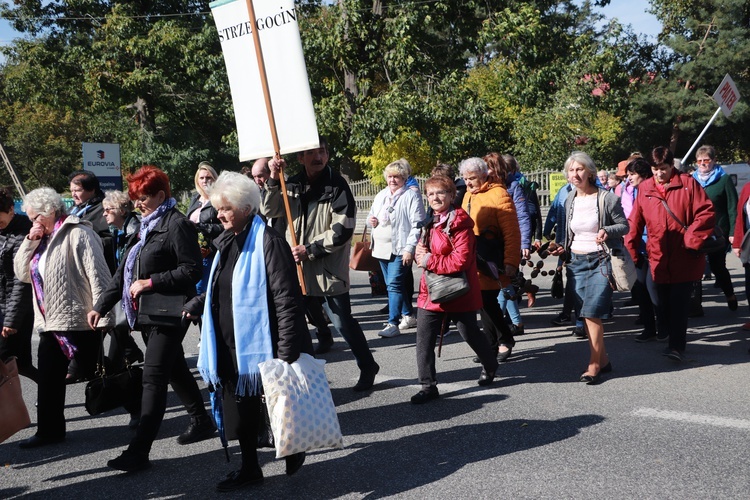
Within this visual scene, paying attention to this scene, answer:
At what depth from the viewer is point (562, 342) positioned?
7.72m

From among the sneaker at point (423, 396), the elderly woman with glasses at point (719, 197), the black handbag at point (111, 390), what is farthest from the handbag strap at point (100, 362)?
the elderly woman with glasses at point (719, 197)

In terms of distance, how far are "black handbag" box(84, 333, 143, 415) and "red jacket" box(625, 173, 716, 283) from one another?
417 cm

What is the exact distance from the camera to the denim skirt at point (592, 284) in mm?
6090

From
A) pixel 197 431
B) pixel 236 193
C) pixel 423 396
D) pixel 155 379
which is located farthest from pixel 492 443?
pixel 236 193

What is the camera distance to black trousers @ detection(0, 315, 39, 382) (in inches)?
225

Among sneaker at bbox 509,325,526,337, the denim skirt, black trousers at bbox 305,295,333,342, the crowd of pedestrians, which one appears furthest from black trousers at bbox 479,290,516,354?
black trousers at bbox 305,295,333,342

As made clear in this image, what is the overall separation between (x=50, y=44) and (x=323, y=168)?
84.4 ft

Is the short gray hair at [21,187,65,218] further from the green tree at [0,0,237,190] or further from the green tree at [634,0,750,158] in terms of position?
the green tree at [634,0,750,158]

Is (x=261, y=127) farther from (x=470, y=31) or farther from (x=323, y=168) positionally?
(x=470, y=31)

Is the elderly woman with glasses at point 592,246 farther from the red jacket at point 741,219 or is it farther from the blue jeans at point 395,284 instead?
the blue jeans at point 395,284

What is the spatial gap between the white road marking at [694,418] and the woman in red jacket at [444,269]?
128cm

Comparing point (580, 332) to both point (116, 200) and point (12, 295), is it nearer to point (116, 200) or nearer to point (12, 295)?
point (116, 200)

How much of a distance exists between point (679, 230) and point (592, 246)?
0.74 metres

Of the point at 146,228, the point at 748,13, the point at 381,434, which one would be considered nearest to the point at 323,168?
the point at 146,228
